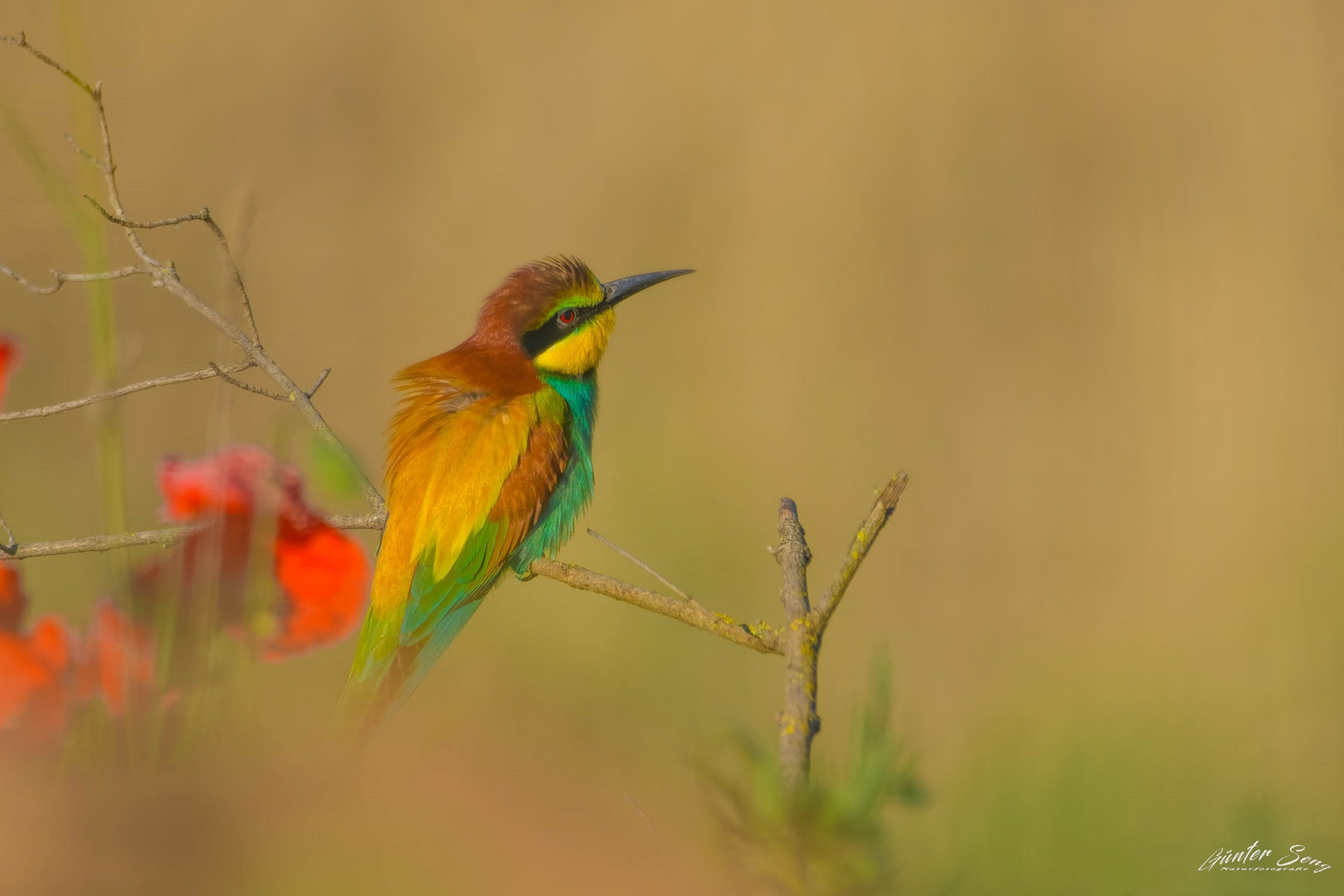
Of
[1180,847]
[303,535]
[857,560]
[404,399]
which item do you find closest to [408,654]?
[404,399]

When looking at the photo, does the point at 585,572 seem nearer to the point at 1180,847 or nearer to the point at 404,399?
the point at 404,399

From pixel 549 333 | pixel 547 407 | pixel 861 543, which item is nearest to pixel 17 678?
pixel 861 543

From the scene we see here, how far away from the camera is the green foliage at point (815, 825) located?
34 cm

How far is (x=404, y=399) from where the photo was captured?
107 centimetres

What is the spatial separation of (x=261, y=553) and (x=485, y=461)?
498 millimetres

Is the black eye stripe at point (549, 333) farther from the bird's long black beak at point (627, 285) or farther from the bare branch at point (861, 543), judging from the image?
the bare branch at point (861, 543)

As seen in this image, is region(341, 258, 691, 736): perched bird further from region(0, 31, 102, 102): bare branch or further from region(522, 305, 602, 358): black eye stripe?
region(0, 31, 102, 102): bare branch

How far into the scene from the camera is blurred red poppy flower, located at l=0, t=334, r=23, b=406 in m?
0.54

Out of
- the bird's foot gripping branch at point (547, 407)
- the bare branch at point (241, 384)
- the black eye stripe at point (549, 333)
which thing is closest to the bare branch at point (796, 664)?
the bird's foot gripping branch at point (547, 407)

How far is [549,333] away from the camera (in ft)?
3.95

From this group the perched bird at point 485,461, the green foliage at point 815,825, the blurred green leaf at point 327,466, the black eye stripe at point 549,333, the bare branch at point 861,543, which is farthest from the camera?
the black eye stripe at point 549,333

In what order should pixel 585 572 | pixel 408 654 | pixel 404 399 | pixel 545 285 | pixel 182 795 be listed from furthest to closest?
pixel 545 285 → pixel 404 399 → pixel 408 654 → pixel 585 572 → pixel 182 795

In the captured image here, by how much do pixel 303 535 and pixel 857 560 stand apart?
0.29 meters

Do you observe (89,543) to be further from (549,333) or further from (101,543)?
(549,333)
